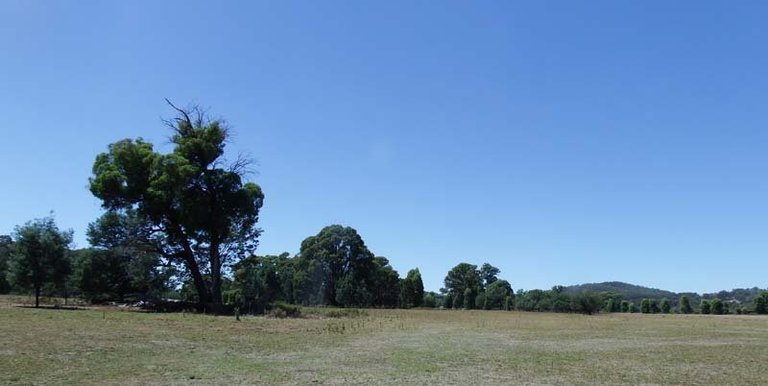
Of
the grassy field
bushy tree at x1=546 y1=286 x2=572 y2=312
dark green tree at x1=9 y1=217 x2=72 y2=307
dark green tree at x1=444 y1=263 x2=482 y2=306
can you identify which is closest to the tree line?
dark green tree at x1=9 y1=217 x2=72 y2=307

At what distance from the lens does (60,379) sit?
41.9 ft

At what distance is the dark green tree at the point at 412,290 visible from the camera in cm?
10819

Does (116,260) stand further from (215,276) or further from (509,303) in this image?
(509,303)

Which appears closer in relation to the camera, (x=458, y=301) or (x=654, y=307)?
(x=458, y=301)

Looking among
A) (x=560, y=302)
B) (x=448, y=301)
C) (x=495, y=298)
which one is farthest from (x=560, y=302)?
(x=448, y=301)

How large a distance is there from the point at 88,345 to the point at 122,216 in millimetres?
34202

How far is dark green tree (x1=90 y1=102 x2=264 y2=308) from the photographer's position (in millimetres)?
47312

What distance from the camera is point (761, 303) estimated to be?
10450 cm

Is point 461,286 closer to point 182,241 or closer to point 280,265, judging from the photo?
point 280,265

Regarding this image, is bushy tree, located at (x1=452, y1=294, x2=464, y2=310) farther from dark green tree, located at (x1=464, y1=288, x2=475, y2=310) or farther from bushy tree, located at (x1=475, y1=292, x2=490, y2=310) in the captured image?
bushy tree, located at (x1=475, y1=292, x2=490, y2=310)

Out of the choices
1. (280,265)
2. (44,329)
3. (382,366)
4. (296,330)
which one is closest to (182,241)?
(296,330)

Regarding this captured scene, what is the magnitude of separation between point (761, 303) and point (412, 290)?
62.6 meters

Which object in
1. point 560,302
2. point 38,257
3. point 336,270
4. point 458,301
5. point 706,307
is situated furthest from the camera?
point 458,301

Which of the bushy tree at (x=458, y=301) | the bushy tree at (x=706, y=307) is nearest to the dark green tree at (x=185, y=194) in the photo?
the bushy tree at (x=458, y=301)
